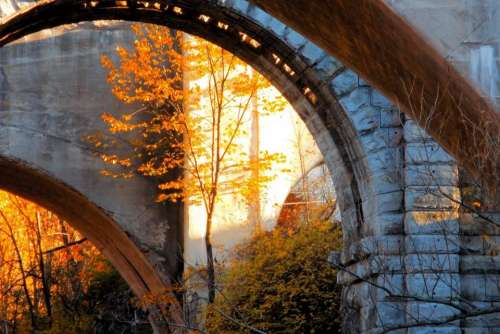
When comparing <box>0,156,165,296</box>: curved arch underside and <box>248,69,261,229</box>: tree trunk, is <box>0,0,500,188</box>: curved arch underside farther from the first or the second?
<box>248,69,261,229</box>: tree trunk

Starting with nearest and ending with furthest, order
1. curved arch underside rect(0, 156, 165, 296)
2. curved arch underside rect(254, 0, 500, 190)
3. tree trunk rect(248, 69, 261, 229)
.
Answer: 1. curved arch underside rect(254, 0, 500, 190)
2. curved arch underside rect(0, 156, 165, 296)
3. tree trunk rect(248, 69, 261, 229)

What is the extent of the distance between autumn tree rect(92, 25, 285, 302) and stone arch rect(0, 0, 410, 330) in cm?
532

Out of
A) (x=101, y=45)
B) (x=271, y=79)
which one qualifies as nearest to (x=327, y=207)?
(x=101, y=45)

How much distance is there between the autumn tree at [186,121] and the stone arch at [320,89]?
5318mm

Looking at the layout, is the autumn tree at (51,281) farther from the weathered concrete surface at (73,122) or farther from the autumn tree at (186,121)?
the autumn tree at (186,121)

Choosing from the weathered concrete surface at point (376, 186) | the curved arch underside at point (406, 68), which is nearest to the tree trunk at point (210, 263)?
the weathered concrete surface at point (376, 186)

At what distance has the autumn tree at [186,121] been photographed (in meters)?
16.0

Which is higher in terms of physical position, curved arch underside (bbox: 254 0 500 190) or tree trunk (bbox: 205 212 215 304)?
curved arch underside (bbox: 254 0 500 190)

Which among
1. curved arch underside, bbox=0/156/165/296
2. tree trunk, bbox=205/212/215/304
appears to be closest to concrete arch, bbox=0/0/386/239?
tree trunk, bbox=205/212/215/304

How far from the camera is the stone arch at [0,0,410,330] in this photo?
973 cm

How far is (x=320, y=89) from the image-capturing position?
10.1 m

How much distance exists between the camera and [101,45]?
1653 cm

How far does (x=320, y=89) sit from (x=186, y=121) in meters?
6.39

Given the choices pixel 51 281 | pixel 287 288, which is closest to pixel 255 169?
pixel 287 288
